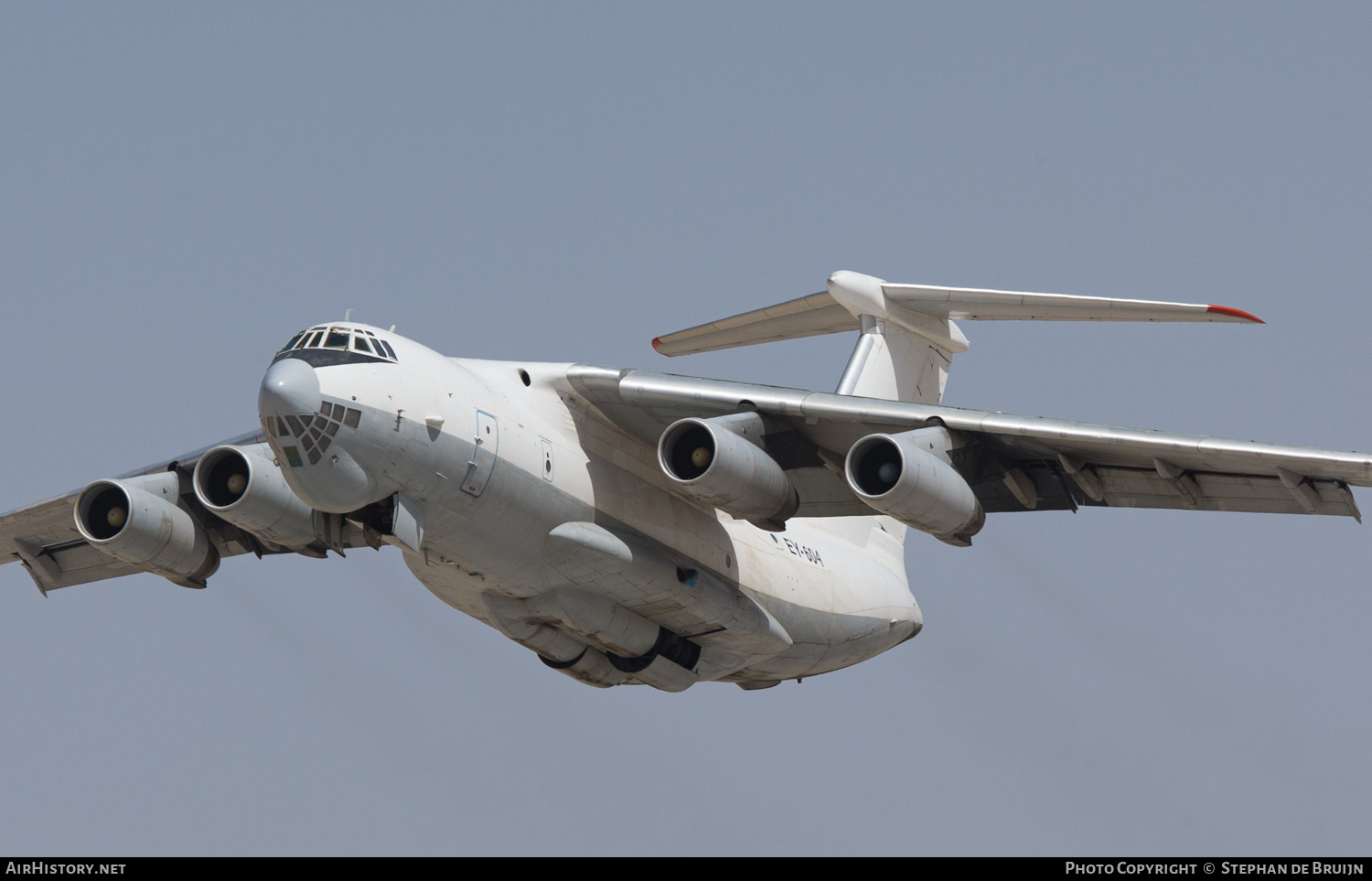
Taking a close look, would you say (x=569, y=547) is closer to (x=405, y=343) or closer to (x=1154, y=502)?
(x=405, y=343)

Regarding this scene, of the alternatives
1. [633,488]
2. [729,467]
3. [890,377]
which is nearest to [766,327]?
[890,377]

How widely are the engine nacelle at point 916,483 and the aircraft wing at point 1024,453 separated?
337 mm

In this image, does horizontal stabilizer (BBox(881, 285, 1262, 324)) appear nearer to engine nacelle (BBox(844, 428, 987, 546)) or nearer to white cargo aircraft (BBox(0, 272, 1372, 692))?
white cargo aircraft (BBox(0, 272, 1372, 692))

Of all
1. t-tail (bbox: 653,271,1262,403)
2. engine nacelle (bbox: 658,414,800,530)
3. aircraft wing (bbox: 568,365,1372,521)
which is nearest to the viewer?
aircraft wing (bbox: 568,365,1372,521)

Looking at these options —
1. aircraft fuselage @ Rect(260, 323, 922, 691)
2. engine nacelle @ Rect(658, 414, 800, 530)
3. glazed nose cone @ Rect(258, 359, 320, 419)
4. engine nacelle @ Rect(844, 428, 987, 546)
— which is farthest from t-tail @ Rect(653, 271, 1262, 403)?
glazed nose cone @ Rect(258, 359, 320, 419)

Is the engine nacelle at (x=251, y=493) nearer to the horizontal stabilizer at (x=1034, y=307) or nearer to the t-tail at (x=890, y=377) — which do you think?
the t-tail at (x=890, y=377)

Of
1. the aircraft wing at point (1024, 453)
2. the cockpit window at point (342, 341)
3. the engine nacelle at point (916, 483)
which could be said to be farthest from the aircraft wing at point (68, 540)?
the engine nacelle at point (916, 483)

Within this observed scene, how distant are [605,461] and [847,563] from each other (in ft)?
10.7

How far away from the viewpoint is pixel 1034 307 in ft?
49.8

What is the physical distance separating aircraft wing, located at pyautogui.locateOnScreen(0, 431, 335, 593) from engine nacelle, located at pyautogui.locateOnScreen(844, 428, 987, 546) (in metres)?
4.89

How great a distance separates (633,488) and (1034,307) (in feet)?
12.8

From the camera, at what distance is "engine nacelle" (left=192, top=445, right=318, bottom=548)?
13609mm

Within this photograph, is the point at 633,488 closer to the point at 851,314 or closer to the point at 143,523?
the point at 851,314

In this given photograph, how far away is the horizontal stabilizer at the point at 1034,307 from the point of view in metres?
14.0
